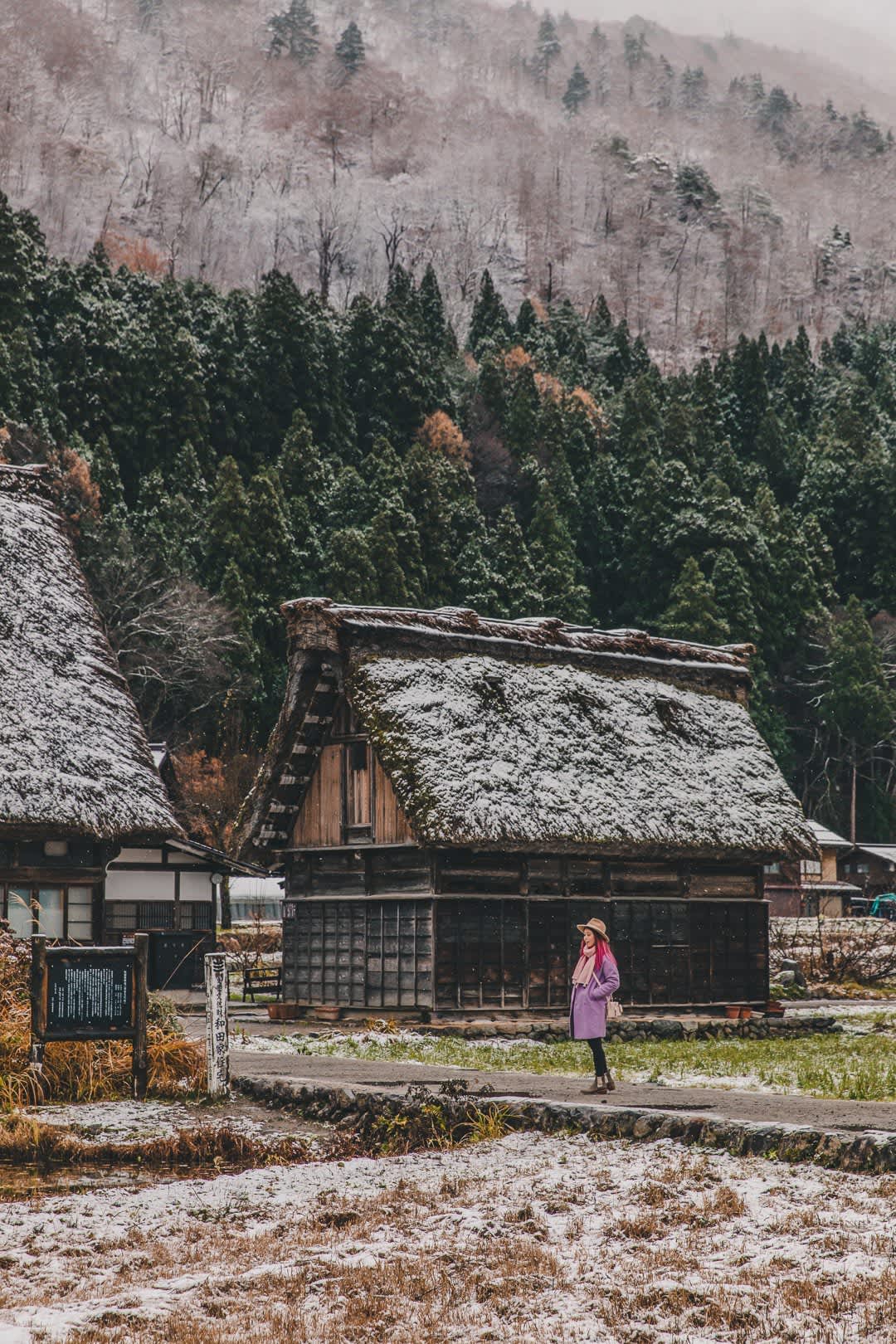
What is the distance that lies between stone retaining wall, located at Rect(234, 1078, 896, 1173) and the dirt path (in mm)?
176

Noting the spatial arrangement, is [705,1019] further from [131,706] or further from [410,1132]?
[410,1132]

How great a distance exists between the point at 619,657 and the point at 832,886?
3807 centimetres

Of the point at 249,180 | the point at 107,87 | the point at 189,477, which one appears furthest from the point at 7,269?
the point at 107,87

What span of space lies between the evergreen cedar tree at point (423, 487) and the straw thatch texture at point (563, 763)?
93.0 feet

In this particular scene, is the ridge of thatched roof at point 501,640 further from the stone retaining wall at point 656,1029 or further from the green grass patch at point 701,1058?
the green grass patch at point 701,1058

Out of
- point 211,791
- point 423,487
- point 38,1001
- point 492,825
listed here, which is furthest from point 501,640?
point 423,487

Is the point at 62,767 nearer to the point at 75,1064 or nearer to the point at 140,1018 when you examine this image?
the point at 75,1064

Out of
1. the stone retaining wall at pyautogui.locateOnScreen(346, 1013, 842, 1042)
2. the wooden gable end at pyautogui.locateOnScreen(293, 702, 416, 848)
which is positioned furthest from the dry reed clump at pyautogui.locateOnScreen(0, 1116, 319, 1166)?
the wooden gable end at pyautogui.locateOnScreen(293, 702, 416, 848)

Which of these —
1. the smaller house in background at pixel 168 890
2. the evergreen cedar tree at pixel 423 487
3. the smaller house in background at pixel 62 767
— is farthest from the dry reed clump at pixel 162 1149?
the evergreen cedar tree at pixel 423 487

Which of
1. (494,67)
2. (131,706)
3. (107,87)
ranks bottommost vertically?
(131,706)

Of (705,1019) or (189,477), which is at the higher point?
(189,477)

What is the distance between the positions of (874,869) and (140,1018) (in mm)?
58754

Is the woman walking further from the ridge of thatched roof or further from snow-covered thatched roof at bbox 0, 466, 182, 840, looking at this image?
the ridge of thatched roof

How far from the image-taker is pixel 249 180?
150 meters
